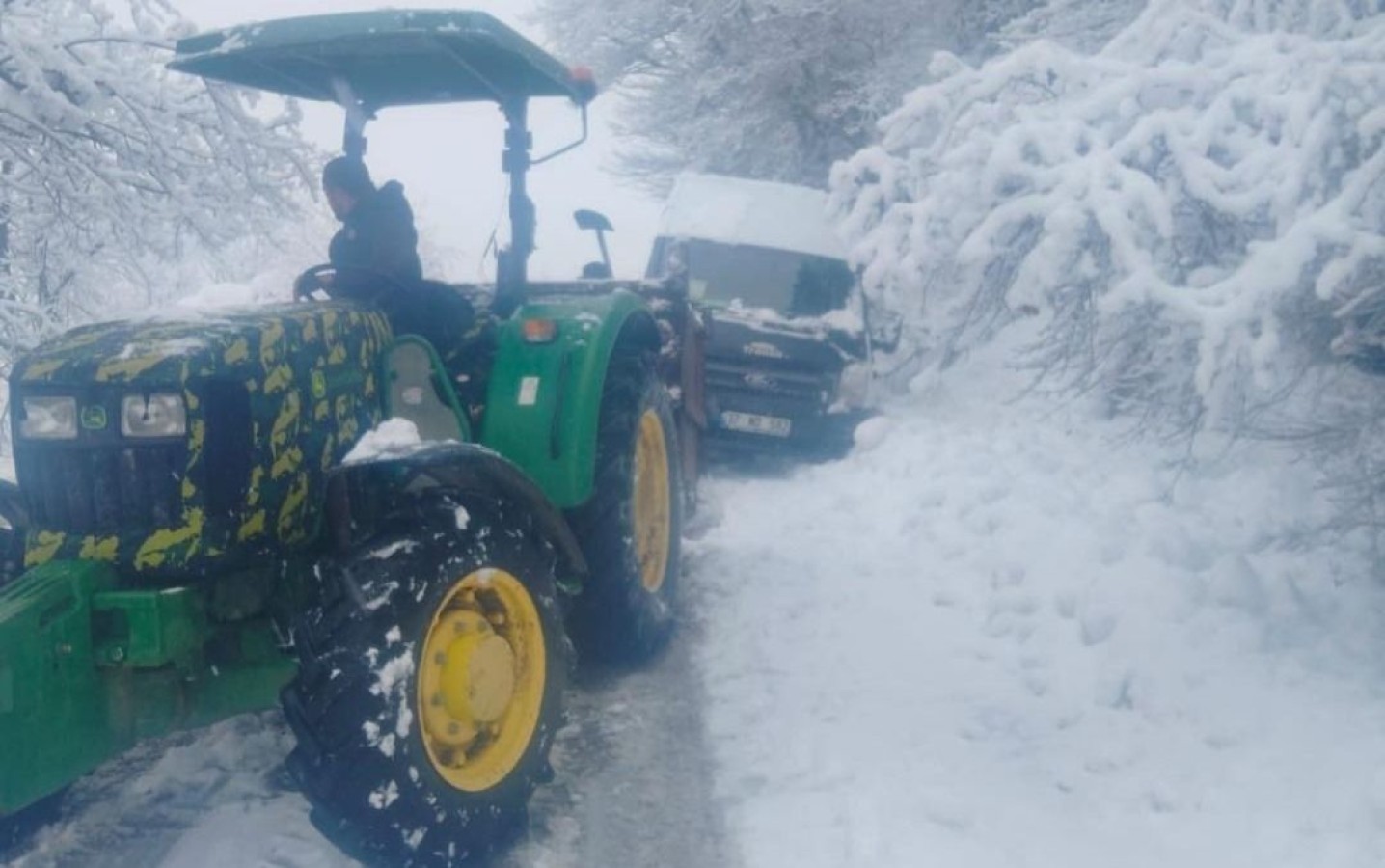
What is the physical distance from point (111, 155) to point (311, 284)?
12.9 feet

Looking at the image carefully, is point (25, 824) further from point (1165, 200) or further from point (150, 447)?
point (1165, 200)

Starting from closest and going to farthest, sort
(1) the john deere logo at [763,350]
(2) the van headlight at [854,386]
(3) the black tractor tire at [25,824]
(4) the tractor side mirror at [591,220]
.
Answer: (3) the black tractor tire at [25,824] < (4) the tractor side mirror at [591,220] < (1) the john deere logo at [763,350] < (2) the van headlight at [854,386]

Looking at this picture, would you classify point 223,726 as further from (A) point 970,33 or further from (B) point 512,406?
(A) point 970,33

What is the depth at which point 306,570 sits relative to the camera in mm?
3166

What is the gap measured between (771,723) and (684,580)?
1.95m

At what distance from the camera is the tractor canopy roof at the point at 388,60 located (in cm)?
372

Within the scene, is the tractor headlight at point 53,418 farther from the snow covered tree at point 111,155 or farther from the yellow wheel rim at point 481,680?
the snow covered tree at point 111,155

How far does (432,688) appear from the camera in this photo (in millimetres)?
3055

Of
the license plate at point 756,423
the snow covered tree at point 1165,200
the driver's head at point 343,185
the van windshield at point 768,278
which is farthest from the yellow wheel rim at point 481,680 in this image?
the van windshield at point 768,278

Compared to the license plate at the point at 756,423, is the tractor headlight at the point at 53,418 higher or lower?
higher

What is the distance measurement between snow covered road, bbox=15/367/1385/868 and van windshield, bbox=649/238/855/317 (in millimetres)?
3659

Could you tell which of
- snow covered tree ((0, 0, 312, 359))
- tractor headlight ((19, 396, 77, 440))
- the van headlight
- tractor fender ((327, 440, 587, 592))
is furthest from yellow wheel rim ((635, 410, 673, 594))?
the van headlight

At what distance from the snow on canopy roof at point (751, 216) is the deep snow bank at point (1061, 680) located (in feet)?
11.3

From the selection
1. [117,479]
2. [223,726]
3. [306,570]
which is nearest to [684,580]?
[223,726]
